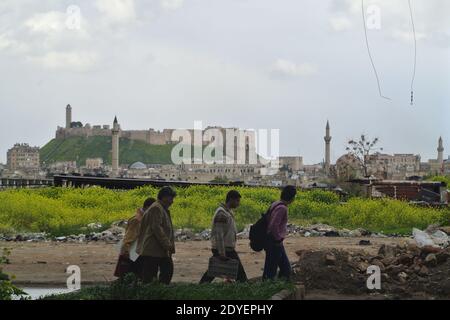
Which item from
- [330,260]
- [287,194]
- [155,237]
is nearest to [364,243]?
[330,260]

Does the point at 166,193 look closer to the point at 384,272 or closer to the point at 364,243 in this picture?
the point at 384,272

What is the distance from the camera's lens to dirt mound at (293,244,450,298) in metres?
11.3

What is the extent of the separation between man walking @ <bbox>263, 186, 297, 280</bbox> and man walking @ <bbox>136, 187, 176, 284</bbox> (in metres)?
1.28

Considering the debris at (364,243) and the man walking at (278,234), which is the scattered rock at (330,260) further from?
the debris at (364,243)

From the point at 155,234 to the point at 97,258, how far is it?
285 inches

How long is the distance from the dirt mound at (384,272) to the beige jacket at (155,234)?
7.49 ft

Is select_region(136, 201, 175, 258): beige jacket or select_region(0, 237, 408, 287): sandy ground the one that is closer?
select_region(136, 201, 175, 258): beige jacket

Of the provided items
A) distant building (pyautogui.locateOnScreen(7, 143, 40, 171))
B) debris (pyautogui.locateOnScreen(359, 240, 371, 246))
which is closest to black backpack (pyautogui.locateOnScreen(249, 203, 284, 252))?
debris (pyautogui.locateOnScreen(359, 240, 371, 246))

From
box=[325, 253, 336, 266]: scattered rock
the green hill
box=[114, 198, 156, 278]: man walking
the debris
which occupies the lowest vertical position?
the debris

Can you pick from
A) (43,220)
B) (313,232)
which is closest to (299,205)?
(313,232)

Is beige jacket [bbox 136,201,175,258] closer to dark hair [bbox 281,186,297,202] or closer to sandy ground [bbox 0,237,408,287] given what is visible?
dark hair [bbox 281,186,297,202]

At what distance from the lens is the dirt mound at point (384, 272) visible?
37.1 ft

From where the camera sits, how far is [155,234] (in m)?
10.0
